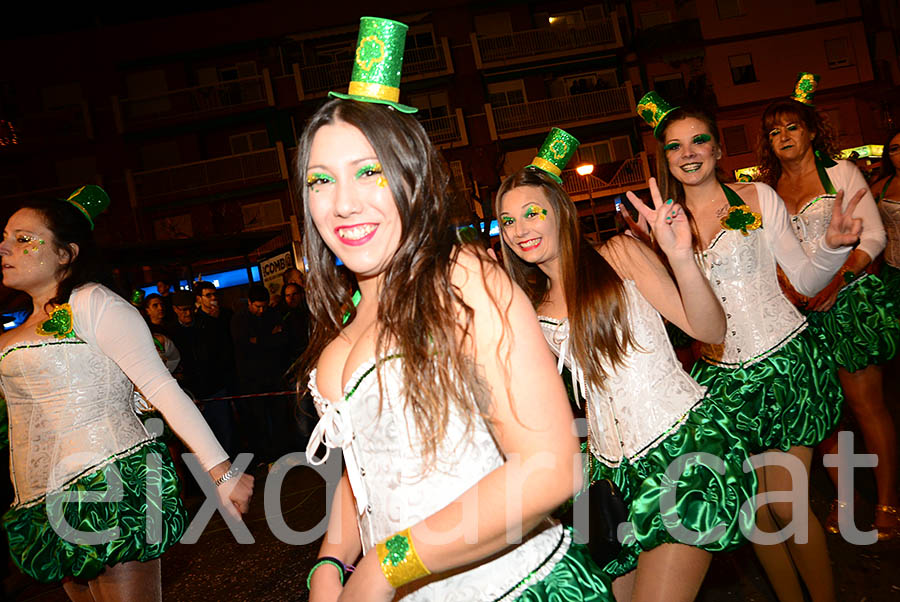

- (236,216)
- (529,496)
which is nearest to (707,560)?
(529,496)

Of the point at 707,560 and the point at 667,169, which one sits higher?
the point at 667,169

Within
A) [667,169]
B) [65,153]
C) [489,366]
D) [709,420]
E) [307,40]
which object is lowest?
[709,420]

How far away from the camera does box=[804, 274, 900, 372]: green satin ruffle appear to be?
154 inches

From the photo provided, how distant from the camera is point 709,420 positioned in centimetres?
241

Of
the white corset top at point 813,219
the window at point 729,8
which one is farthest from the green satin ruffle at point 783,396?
the window at point 729,8

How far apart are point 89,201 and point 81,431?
1.17 meters

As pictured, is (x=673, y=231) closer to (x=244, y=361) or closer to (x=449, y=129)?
(x=244, y=361)

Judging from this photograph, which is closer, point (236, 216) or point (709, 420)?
point (709, 420)

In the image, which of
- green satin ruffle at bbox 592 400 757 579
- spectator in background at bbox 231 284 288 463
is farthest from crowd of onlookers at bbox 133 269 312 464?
green satin ruffle at bbox 592 400 757 579

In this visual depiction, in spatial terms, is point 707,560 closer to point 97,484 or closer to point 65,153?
point 97,484

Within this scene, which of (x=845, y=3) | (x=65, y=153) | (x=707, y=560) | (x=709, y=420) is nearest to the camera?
(x=707, y=560)

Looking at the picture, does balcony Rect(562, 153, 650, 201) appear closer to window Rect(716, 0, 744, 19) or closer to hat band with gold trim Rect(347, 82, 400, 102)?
window Rect(716, 0, 744, 19)

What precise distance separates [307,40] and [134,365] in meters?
24.3

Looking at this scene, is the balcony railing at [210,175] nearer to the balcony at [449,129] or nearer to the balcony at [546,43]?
the balcony at [449,129]
